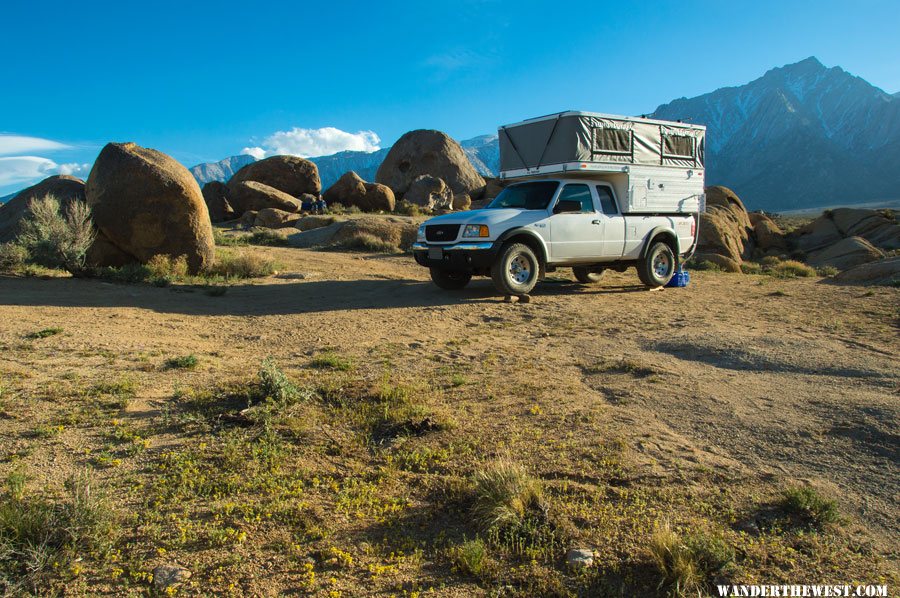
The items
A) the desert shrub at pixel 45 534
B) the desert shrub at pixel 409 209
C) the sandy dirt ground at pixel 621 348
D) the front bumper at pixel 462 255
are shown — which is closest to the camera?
the desert shrub at pixel 45 534

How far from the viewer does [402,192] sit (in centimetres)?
3547

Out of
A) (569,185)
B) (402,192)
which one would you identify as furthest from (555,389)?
(402,192)

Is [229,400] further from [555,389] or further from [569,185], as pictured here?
[569,185]

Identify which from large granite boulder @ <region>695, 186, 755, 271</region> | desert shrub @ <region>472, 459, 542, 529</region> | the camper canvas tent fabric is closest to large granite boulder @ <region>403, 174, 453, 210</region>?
large granite boulder @ <region>695, 186, 755, 271</region>

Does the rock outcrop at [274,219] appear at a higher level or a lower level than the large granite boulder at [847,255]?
higher

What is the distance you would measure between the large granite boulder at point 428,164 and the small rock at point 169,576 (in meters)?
33.0

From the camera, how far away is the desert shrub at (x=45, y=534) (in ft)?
9.29

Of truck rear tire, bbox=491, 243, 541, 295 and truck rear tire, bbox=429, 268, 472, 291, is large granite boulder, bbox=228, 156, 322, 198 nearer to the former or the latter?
truck rear tire, bbox=429, 268, 472, 291

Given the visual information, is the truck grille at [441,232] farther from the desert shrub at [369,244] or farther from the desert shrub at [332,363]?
the desert shrub at [369,244]

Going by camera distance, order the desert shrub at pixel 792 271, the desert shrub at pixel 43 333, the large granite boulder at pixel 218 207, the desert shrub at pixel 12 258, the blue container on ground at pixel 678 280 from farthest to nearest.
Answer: the large granite boulder at pixel 218 207 → the desert shrub at pixel 792 271 → the blue container on ground at pixel 678 280 → the desert shrub at pixel 12 258 → the desert shrub at pixel 43 333

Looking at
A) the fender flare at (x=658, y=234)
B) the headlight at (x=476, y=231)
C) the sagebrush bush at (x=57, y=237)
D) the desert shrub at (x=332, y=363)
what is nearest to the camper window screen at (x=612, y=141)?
the fender flare at (x=658, y=234)

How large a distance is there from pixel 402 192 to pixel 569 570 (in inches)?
1317

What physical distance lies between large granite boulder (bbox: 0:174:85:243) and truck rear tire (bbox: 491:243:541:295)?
Answer: 7.87m

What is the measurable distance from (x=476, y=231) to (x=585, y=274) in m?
4.31
